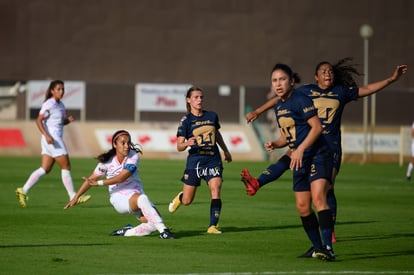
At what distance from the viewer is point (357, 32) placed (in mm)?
55156

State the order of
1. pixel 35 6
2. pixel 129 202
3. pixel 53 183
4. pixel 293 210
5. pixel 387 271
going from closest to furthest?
1. pixel 387 271
2. pixel 129 202
3. pixel 293 210
4. pixel 53 183
5. pixel 35 6

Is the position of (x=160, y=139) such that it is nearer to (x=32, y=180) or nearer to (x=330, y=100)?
(x=32, y=180)

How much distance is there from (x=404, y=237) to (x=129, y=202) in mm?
3938

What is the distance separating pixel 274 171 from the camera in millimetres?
15266

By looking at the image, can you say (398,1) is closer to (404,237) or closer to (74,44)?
(74,44)

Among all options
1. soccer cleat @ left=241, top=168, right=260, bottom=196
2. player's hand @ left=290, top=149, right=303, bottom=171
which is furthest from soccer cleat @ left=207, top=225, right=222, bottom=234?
player's hand @ left=290, top=149, right=303, bottom=171

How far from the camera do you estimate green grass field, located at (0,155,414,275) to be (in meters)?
12.0

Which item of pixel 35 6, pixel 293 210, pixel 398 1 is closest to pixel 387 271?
pixel 293 210

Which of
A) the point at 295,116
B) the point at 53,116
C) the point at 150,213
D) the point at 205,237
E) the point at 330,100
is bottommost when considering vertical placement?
the point at 205,237

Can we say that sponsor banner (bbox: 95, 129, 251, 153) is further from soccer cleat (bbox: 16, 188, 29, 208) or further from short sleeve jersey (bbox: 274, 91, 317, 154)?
short sleeve jersey (bbox: 274, 91, 317, 154)

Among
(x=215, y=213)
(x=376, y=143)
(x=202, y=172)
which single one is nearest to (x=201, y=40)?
(x=376, y=143)

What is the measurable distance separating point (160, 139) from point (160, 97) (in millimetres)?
5044

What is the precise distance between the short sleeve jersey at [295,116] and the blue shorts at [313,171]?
0.27m

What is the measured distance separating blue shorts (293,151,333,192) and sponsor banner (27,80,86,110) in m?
33.1
